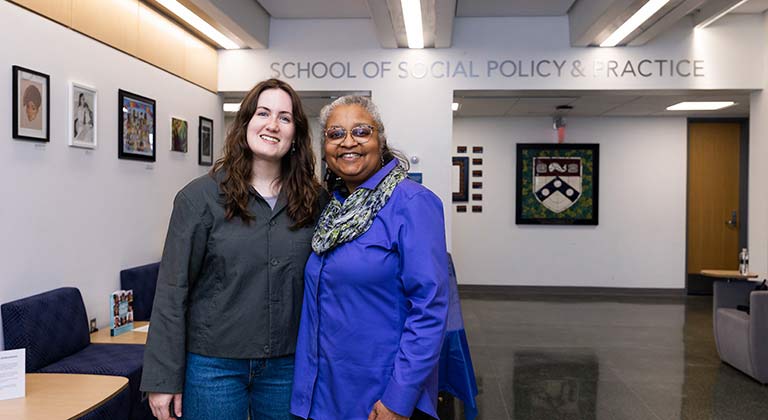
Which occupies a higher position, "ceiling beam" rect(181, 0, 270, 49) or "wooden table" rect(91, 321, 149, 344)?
"ceiling beam" rect(181, 0, 270, 49)

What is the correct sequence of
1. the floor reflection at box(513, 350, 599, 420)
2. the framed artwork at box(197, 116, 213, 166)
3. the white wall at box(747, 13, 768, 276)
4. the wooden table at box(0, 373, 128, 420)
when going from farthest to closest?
the framed artwork at box(197, 116, 213, 166) → the white wall at box(747, 13, 768, 276) → the floor reflection at box(513, 350, 599, 420) → the wooden table at box(0, 373, 128, 420)

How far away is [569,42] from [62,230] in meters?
5.19

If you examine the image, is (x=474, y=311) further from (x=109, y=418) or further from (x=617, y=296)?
(x=109, y=418)

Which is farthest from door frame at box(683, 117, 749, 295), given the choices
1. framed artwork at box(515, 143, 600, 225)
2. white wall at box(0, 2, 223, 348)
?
white wall at box(0, 2, 223, 348)

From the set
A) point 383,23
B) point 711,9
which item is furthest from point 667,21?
point 383,23

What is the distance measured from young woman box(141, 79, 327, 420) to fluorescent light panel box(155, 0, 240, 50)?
3488 mm

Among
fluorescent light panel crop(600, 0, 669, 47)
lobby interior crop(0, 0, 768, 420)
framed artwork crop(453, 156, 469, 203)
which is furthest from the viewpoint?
framed artwork crop(453, 156, 469, 203)

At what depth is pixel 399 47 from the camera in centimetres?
644

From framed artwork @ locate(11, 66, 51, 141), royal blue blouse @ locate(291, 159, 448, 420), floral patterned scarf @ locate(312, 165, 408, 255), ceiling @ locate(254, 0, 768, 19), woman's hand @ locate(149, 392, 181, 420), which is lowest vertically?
woman's hand @ locate(149, 392, 181, 420)

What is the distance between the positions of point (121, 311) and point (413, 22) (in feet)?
11.7

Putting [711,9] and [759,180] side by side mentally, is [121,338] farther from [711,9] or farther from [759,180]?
[759,180]

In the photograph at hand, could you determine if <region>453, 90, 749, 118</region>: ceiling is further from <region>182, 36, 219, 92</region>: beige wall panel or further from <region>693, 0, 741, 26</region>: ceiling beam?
<region>182, 36, 219, 92</region>: beige wall panel

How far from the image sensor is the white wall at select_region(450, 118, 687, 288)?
952 centimetres

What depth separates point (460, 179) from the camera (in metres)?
9.76
